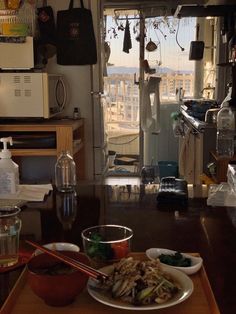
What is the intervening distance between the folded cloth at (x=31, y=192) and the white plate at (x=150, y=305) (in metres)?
0.77

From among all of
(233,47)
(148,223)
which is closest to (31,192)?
(148,223)

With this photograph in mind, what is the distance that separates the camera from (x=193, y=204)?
150 centimetres

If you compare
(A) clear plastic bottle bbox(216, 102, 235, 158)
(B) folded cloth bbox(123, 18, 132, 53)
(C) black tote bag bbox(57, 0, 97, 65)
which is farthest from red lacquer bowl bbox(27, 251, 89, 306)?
(B) folded cloth bbox(123, 18, 132, 53)

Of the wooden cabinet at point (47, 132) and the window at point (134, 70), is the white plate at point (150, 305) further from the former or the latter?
the window at point (134, 70)

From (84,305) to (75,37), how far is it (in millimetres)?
3243

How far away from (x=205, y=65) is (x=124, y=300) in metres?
4.89

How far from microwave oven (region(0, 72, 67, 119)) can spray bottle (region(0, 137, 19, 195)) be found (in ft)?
5.50

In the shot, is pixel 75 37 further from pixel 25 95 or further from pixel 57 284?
pixel 57 284

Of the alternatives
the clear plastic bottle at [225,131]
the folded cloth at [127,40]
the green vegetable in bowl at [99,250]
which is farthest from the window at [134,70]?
the green vegetable in bowl at [99,250]

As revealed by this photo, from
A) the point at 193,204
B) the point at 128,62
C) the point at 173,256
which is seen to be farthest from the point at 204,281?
the point at 128,62

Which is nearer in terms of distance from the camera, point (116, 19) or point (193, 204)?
point (193, 204)

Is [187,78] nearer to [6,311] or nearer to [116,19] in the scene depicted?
[116,19]

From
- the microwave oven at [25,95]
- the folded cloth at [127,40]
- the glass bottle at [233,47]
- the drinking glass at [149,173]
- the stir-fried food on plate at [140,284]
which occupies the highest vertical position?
the folded cloth at [127,40]

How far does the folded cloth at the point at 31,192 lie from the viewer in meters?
1.58
